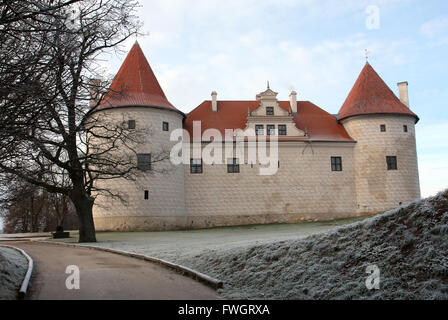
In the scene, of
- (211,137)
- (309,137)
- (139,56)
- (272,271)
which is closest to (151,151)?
(211,137)

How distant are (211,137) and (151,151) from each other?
208 inches

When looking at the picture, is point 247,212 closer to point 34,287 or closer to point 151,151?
point 151,151

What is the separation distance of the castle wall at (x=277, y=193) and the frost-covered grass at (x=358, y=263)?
2322cm

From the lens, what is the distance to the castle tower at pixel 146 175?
1201 inches

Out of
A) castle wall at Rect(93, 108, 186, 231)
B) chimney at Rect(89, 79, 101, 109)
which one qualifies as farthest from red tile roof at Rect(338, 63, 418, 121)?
chimney at Rect(89, 79, 101, 109)

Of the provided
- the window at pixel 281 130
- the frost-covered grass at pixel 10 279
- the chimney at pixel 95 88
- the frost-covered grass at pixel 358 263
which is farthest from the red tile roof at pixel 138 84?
the frost-covered grass at pixel 358 263

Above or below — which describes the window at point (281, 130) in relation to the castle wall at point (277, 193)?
above

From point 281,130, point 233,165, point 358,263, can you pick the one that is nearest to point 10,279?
point 358,263

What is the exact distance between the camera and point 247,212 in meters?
33.8

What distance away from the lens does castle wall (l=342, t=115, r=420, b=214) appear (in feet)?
110

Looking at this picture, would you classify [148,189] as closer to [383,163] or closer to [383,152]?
[383,163]

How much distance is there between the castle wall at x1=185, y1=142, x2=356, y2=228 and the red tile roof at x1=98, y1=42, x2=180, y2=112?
5.92 m

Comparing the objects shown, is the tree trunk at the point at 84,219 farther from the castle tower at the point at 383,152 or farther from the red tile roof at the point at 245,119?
the castle tower at the point at 383,152
